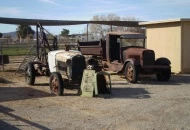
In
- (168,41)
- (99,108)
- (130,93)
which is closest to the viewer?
(99,108)

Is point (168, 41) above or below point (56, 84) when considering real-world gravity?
above

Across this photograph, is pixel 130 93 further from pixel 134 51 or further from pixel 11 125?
pixel 11 125

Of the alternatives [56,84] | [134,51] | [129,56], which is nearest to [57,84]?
[56,84]

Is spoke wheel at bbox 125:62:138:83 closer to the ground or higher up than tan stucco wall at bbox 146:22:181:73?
closer to the ground

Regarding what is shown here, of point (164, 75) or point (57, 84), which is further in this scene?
point (164, 75)

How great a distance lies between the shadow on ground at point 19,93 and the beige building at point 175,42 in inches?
341

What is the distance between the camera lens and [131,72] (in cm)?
1420

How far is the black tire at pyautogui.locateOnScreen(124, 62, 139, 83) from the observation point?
13.9m

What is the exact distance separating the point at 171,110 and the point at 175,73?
30.9ft

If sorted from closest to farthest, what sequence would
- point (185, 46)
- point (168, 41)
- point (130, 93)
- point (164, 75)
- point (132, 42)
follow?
point (130, 93) < point (164, 75) < point (132, 42) < point (185, 46) < point (168, 41)

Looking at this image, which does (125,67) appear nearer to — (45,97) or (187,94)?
(187,94)

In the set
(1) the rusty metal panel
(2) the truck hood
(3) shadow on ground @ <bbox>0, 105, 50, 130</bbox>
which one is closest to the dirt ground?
(3) shadow on ground @ <bbox>0, 105, 50, 130</bbox>

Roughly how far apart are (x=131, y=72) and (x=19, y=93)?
15.8 feet

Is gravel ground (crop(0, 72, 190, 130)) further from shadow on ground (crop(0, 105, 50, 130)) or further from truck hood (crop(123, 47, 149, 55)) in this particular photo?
truck hood (crop(123, 47, 149, 55))
